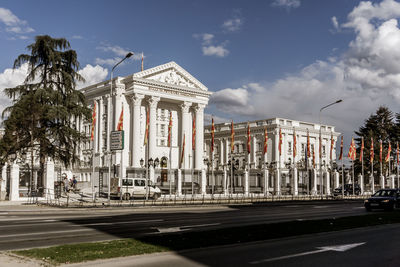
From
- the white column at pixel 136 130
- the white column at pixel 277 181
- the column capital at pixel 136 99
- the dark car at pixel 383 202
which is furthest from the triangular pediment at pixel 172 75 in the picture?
the dark car at pixel 383 202

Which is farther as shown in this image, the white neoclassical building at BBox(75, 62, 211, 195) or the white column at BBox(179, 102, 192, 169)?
the white column at BBox(179, 102, 192, 169)

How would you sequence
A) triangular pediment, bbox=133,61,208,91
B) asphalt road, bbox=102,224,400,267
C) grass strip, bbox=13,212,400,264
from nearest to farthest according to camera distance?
1. asphalt road, bbox=102,224,400,267
2. grass strip, bbox=13,212,400,264
3. triangular pediment, bbox=133,61,208,91

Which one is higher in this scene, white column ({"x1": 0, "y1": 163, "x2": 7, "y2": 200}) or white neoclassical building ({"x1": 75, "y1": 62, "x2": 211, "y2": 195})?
white neoclassical building ({"x1": 75, "y1": 62, "x2": 211, "y2": 195})

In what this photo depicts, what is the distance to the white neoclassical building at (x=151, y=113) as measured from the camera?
229 ft

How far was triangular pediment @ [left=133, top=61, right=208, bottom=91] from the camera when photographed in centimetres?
7156

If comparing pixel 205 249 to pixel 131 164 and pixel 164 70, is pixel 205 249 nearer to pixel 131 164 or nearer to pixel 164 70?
pixel 131 164

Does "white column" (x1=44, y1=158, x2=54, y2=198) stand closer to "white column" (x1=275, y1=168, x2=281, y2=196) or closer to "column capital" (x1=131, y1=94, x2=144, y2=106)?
"white column" (x1=275, y1=168, x2=281, y2=196)

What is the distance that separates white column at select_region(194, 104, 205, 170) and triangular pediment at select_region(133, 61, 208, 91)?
152 inches

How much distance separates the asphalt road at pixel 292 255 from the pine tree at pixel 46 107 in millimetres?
29715

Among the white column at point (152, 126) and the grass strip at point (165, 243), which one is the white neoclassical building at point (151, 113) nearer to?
the white column at point (152, 126)

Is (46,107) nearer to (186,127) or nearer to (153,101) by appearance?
(153,101)

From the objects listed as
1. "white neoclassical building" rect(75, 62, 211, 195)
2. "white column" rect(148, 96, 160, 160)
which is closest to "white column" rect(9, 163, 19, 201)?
"white neoclassical building" rect(75, 62, 211, 195)

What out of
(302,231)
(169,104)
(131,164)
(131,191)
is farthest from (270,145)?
(302,231)

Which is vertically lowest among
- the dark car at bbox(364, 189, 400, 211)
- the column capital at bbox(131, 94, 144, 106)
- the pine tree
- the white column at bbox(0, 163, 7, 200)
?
the dark car at bbox(364, 189, 400, 211)
